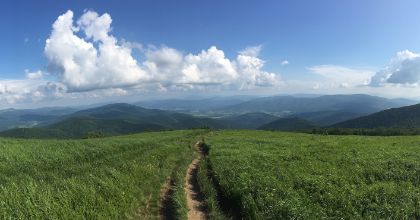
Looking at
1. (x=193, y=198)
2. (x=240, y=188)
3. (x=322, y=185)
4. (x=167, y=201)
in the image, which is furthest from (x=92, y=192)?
(x=322, y=185)

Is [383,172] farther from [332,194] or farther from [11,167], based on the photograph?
[11,167]

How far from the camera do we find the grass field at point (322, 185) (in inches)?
548

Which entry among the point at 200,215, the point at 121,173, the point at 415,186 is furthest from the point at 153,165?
the point at 415,186

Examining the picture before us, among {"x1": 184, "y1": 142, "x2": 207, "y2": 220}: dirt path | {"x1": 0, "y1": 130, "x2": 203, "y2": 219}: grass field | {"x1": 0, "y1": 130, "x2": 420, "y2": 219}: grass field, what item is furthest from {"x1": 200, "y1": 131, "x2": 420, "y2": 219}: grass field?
{"x1": 0, "y1": 130, "x2": 203, "y2": 219}: grass field

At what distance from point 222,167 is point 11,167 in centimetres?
1589

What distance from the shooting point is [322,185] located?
17.5 metres

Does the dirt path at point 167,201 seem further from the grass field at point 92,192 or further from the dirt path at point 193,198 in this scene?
the dirt path at point 193,198

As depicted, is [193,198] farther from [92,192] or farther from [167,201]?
[92,192]

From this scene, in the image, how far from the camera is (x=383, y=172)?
2017 cm

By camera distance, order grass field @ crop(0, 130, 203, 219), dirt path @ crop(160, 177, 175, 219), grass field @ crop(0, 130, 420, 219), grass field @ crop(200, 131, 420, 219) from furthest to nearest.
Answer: dirt path @ crop(160, 177, 175, 219) → grass field @ crop(200, 131, 420, 219) → grass field @ crop(0, 130, 420, 219) → grass field @ crop(0, 130, 203, 219)

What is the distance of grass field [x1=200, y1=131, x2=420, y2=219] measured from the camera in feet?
45.7

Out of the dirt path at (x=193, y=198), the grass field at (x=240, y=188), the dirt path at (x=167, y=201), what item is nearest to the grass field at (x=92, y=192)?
the grass field at (x=240, y=188)

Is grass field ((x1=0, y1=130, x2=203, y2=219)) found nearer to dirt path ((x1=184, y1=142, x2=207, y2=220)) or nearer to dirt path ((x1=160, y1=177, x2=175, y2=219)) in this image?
dirt path ((x1=160, y1=177, x2=175, y2=219))

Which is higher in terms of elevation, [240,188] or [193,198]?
[240,188]
